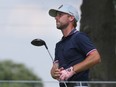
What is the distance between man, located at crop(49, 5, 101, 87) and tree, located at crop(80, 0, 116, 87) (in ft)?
18.6

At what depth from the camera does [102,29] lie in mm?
11461

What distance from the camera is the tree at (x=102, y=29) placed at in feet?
37.4

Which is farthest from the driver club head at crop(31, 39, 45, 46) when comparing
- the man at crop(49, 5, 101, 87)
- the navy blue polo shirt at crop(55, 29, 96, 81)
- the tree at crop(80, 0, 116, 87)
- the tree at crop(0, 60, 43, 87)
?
the tree at crop(0, 60, 43, 87)

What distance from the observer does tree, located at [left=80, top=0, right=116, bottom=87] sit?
11398 mm

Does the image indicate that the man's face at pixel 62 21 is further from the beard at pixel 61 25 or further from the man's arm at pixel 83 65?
the man's arm at pixel 83 65

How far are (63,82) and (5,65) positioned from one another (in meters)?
34.4

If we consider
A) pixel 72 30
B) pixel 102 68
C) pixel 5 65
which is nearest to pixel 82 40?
pixel 72 30

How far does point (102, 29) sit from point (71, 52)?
19.7 ft

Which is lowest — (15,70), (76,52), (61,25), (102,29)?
(15,70)

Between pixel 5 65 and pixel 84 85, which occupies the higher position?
pixel 84 85

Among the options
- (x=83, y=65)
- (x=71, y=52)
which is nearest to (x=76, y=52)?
(x=71, y=52)

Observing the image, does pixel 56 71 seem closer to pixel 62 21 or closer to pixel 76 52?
pixel 76 52

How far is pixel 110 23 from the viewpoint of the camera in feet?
38.0

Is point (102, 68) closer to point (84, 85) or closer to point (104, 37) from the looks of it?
point (104, 37)
